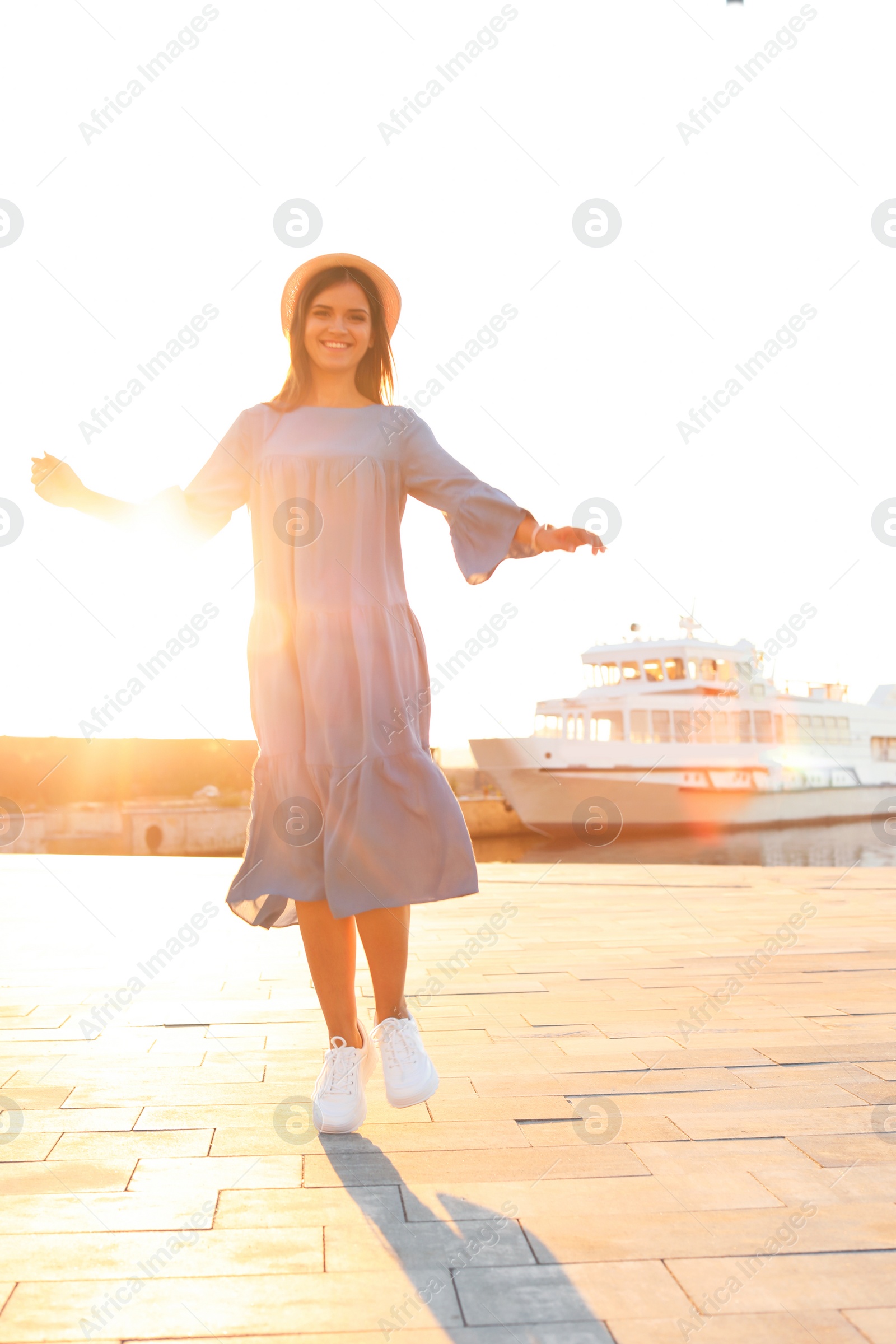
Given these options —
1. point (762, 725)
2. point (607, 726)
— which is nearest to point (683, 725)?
point (607, 726)

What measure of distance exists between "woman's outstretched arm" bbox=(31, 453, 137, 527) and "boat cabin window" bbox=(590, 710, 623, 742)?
80.0ft

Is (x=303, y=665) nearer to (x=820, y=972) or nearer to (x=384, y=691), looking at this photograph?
(x=384, y=691)

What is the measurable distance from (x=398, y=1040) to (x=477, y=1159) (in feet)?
0.96

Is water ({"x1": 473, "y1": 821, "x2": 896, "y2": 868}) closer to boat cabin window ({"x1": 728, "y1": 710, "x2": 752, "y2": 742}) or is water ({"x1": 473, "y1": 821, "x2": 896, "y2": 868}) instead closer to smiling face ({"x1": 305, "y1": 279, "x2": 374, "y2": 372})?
boat cabin window ({"x1": 728, "y1": 710, "x2": 752, "y2": 742})

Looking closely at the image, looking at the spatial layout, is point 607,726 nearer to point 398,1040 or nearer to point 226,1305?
point 398,1040

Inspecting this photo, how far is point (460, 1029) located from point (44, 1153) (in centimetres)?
114

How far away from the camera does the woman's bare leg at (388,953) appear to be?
6.64ft

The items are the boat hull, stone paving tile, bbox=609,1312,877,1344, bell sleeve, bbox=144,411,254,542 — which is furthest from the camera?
the boat hull

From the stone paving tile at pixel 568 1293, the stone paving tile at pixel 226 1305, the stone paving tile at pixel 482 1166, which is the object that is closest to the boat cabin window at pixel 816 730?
the stone paving tile at pixel 482 1166

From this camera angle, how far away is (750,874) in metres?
6.23

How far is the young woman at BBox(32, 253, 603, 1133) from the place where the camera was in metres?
1.98

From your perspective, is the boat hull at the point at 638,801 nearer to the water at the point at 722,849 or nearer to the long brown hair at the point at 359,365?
the water at the point at 722,849

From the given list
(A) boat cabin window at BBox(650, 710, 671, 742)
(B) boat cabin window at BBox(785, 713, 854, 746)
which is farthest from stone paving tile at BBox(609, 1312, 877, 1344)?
(B) boat cabin window at BBox(785, 713, 854, 746)

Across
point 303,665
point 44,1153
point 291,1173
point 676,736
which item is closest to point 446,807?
point 303,665
